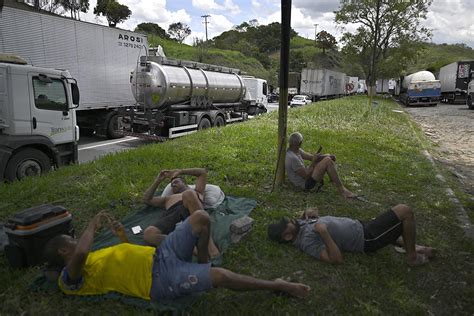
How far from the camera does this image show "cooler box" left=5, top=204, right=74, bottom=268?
3389 millimetres

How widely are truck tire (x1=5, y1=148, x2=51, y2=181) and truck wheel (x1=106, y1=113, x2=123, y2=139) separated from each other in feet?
20.2

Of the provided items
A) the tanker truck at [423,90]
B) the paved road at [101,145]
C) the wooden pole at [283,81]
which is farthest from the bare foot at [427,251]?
the tanker truck at [423,90]

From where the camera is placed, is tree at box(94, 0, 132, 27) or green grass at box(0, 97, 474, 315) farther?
tree at box(94, 0, 132, 27)

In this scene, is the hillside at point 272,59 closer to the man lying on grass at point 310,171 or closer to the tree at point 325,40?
the tree at point 325,40

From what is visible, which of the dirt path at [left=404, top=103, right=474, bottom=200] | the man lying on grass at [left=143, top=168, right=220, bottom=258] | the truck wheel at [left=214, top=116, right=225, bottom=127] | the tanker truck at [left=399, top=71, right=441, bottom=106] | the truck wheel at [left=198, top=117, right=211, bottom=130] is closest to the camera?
the man lying on grass at [left=143, top=168, right=220, bottom=258]

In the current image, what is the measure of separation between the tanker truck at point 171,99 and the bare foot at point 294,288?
9.83 m

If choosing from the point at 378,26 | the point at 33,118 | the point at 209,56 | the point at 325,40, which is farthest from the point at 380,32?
the point at 325,40

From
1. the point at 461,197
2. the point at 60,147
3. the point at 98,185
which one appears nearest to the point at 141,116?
the point at 60,147

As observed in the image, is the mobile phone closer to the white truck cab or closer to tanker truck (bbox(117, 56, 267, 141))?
tanker truck (bbox(117, 56, 267, 141))

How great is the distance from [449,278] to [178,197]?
3.13m

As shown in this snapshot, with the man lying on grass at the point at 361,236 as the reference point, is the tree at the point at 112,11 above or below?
above

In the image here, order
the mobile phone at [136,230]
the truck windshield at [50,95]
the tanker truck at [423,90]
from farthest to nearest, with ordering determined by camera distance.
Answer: the tanker truck at [423,90] → the truck windshield at [50,95] → the mobile phone at [136,230]

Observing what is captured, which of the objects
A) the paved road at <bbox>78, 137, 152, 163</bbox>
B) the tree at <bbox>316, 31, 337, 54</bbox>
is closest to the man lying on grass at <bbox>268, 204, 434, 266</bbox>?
the paved road at <bbox>78, 137, 152, 163</bbox>

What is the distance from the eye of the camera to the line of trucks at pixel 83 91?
6980 mm
